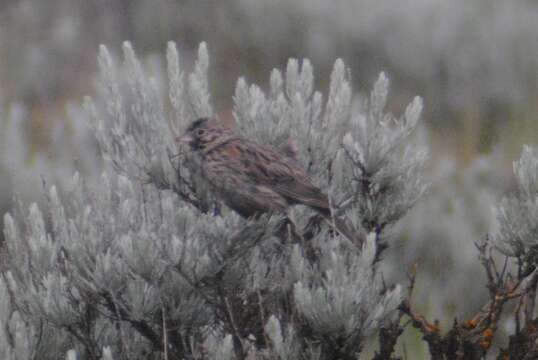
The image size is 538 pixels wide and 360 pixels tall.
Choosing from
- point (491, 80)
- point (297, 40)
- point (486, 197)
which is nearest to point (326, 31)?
point (297, 40)

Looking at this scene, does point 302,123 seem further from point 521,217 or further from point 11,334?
point 11,334

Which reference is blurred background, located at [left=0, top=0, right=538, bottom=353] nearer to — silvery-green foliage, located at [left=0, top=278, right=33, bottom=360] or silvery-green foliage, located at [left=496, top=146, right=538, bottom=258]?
silvery-green foliage, located at [left=496, top=146, right=538, bottom=258]

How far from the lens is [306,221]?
5113 millimetres

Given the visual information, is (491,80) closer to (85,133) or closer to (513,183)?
(513,183)

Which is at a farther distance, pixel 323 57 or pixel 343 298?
pixel 323 57

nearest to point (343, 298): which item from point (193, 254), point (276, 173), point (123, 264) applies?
point (193, 254)

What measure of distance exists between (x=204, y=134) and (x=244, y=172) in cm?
23

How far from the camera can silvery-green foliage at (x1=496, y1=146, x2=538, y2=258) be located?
15.3 feet

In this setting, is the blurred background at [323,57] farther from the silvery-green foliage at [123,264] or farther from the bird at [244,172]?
the silvery-green foliage at [123,264]

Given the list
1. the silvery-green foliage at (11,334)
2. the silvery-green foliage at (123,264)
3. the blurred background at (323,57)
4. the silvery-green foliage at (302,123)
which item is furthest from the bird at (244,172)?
the blurred background at (323,57)

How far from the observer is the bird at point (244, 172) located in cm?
494

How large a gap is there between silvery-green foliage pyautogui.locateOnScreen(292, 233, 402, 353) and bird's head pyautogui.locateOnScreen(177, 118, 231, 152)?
0.76 m

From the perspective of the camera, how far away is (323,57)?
10789 millimetres

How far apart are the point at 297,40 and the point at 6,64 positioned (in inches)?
107
